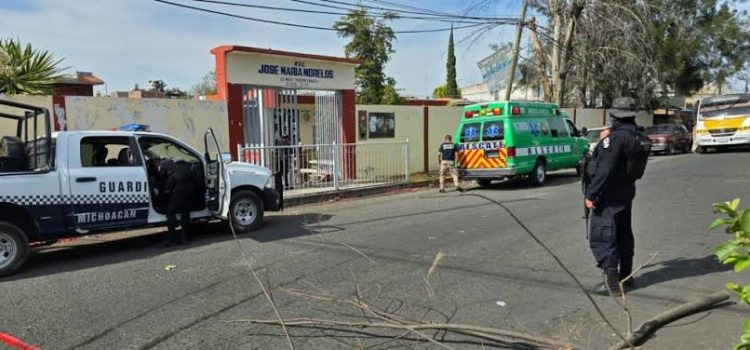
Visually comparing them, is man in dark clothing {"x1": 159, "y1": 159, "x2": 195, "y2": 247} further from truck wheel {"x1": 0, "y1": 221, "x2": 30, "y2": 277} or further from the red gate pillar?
the red gate pillar

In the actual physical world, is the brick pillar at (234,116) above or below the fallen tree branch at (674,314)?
above

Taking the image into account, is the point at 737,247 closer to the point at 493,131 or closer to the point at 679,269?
the point at 679,269

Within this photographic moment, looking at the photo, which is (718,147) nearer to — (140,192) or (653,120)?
(653,120)

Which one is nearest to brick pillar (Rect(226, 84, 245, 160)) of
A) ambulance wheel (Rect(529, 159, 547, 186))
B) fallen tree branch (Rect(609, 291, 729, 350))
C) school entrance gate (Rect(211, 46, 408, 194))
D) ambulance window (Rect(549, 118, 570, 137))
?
school entrance gate (Rect(211, 46, 408, 194))

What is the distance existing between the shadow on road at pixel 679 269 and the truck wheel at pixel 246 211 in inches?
219

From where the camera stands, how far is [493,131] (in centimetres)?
1384

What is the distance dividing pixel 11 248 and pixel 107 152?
1.70 m

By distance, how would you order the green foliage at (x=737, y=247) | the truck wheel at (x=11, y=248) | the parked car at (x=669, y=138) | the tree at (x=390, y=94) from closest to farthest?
1. the green foliage at (x=737, y=247)
2. the truck wheel at (x=11, y=248)
3. the parked car at (x=669, y=138)
4. the tree at (x=390, y=94)

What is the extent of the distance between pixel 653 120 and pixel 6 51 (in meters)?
36.7

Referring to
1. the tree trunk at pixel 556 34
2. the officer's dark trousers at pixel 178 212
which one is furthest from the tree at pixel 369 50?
the officer's dark trousers at pixel 178 212

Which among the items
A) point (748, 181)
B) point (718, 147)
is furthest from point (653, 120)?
point (748, 181)

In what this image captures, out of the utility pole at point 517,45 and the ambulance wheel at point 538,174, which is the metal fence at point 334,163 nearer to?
the ambulance wheel at point 538,174

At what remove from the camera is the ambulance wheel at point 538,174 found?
46.7 ft

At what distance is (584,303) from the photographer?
481cm
